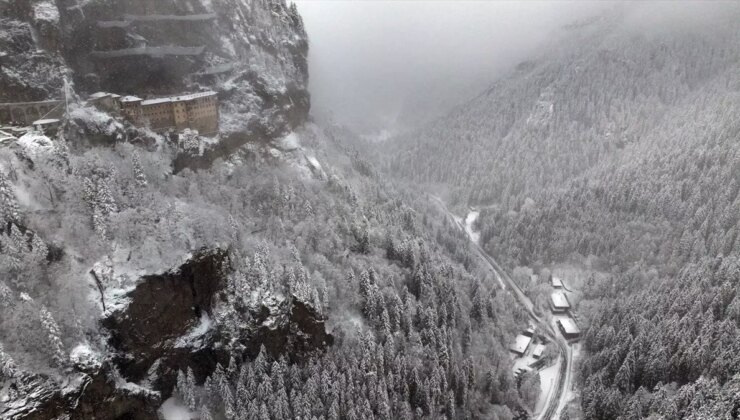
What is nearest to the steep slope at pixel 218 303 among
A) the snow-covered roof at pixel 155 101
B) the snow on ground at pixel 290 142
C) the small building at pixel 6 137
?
the small building at pixel 6 137

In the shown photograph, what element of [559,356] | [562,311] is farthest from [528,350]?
[562,311]

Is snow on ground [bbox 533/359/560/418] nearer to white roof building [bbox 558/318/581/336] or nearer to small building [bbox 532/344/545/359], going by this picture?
small building [bbox 532/344/545/359]

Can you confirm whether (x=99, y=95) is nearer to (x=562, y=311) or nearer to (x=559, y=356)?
(x=559, y=356)

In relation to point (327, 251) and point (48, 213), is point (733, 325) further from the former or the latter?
point (48, 213)

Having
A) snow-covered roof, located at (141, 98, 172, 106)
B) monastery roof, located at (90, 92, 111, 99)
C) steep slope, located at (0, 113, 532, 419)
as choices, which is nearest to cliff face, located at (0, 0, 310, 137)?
monastery roof, located at (90, 92, 111, 99)

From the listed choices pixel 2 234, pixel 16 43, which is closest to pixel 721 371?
pixel 2 234

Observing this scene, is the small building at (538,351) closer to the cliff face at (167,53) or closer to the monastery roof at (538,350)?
the monastery roof at (538,350)
